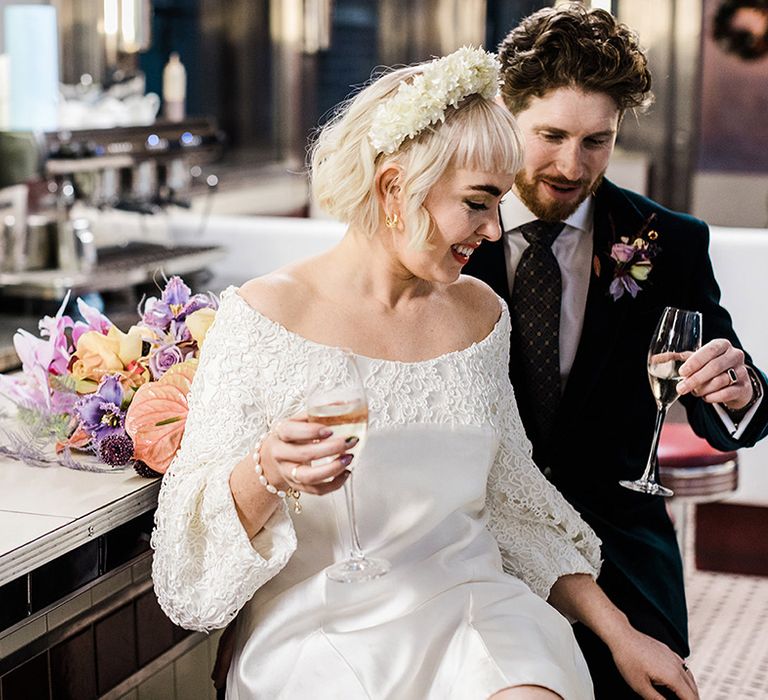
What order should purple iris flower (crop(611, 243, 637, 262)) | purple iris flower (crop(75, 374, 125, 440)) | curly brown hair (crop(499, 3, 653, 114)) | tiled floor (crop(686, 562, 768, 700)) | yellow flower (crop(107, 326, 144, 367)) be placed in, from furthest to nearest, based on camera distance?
tiled floor (crop(686, 562, 768, 700)) → purple iris flower (crop(611, 243, 637, 262)) → curly brown hair (crop(499, 3, 653, 114)) → yellow flower (crop(107, 326, 144, 367)) → purple iris flower (crop(75, 374, 125, 440))

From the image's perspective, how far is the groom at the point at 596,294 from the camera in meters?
2.18

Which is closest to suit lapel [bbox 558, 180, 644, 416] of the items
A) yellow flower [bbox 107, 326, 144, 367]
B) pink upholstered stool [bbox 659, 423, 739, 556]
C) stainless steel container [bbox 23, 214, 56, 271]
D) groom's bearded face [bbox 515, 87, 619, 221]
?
groom's bearded face [bbox 515, 87, 619, 221]

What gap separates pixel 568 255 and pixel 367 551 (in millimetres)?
851

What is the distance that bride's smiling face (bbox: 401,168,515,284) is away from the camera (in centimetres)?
183

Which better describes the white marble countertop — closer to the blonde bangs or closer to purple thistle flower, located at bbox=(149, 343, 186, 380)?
purple thistle flower, located at bbox=(149, 343, 186, 380)

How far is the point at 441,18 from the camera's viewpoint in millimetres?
8000

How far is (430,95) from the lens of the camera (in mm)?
1798

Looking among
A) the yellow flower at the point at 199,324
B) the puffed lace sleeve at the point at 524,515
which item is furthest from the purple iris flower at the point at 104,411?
the puffed lace sleeve at the point at 524,515

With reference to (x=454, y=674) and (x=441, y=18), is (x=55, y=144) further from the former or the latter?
(x=441, y=18)

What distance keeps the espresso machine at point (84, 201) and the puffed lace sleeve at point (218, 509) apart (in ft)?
6.98

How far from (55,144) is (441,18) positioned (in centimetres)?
443

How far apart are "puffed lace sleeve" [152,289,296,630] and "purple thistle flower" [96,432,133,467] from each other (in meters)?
0.16

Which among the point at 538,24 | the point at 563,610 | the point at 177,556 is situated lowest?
the point at 563,610

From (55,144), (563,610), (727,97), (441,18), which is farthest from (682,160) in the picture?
(563,610)
